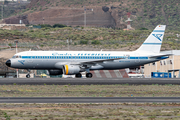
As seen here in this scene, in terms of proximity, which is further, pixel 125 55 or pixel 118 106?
pixel 125 55

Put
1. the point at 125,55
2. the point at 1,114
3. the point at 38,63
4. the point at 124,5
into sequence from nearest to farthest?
the point at 1,114
the point at 38,63
the point at 125,55
the point at 124,5

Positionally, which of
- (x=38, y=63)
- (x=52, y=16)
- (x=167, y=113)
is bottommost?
(x=167, y=113)

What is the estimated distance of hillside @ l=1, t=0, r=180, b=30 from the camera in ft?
568

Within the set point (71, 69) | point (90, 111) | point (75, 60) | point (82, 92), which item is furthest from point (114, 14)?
point (90, 111)

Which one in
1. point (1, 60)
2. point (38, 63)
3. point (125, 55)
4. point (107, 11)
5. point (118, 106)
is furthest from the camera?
point (107, 11)

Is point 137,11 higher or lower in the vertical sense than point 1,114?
higher

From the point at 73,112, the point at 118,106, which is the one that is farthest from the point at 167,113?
the point at 73,112

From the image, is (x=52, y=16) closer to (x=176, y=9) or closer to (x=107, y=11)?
(x=107, y=11)

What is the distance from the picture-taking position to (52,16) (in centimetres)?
18288

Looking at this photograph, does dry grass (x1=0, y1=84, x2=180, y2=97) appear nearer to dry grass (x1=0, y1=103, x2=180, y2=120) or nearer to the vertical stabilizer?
dry grass (x1=0, y1=103, x2=180, y2=120)

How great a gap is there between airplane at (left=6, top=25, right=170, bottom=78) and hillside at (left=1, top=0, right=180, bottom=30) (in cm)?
12706

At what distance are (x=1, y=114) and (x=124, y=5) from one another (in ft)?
593

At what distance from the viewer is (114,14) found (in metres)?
177

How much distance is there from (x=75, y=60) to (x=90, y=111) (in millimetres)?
26598
